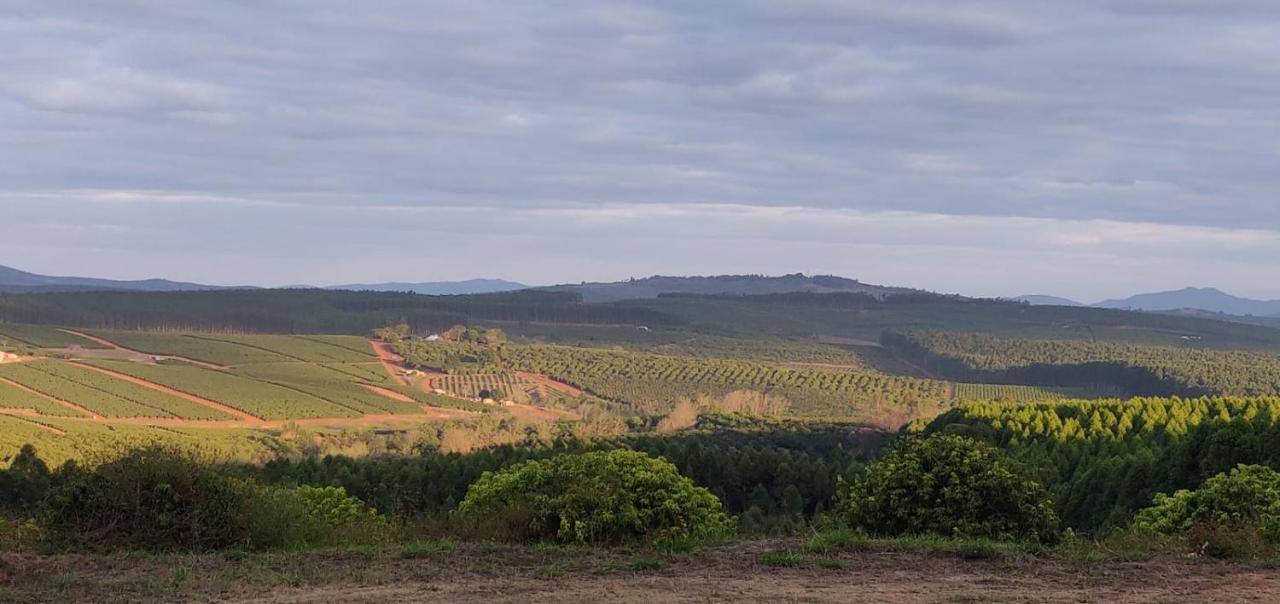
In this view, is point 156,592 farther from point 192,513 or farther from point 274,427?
point 274,427

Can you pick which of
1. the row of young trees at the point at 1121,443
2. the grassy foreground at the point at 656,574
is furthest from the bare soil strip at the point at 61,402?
the grassy foreground at the point at 656,574

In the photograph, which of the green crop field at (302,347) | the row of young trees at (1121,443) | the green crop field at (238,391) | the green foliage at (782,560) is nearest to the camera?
the green foliage at (782,560)

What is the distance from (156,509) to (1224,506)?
→ 15311mm

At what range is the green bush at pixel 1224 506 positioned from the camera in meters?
17.1

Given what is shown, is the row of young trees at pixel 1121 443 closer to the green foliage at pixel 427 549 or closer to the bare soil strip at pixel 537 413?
the green foliage at pixel 427 549

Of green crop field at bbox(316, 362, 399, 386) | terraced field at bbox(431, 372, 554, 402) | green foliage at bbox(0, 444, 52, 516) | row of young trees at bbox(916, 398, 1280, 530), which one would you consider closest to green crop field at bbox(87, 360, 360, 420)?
green crop field at bbox(316, 362, 399, 386)

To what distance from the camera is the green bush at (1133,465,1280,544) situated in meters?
17.1

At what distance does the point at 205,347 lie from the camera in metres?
122

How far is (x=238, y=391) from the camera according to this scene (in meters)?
95.2

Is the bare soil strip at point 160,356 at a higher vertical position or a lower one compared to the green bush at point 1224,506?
lower

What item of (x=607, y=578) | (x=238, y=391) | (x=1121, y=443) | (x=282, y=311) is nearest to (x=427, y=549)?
(x=607, y=578)

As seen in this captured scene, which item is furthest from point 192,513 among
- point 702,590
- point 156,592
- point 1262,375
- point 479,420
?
point 1262,375

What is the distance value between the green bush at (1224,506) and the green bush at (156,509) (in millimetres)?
12888

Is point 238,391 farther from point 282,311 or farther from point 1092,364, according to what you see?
point 1092,364
